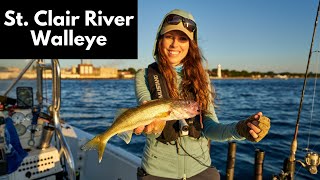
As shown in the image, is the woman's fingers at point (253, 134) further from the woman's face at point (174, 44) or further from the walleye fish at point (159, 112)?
the woman's face at point (174, 44)

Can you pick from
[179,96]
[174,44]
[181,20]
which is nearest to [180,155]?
[179,96]

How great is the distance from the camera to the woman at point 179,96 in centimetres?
286

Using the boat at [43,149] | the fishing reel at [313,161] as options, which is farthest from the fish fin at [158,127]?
the fishing reel at [313,161]

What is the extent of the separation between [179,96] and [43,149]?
3.22 metres

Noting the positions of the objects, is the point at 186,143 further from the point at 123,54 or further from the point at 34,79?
the point at 123,54

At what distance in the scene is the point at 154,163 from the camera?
286 cm

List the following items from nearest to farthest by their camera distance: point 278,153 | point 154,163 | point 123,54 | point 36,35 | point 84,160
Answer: point 154,163 < point 84,160 < point 36,35 < point 123,54 < point 278,153

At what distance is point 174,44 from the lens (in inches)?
122

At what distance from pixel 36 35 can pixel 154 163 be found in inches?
214

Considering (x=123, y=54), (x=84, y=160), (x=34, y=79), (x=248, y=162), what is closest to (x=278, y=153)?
(x=248, y=162)

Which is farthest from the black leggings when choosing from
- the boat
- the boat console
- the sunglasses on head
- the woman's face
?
the boat console

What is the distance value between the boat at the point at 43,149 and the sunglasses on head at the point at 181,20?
2.51 metres

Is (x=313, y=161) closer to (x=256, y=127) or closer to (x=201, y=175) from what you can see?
(x=201, y=175)

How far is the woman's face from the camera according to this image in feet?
10.2
